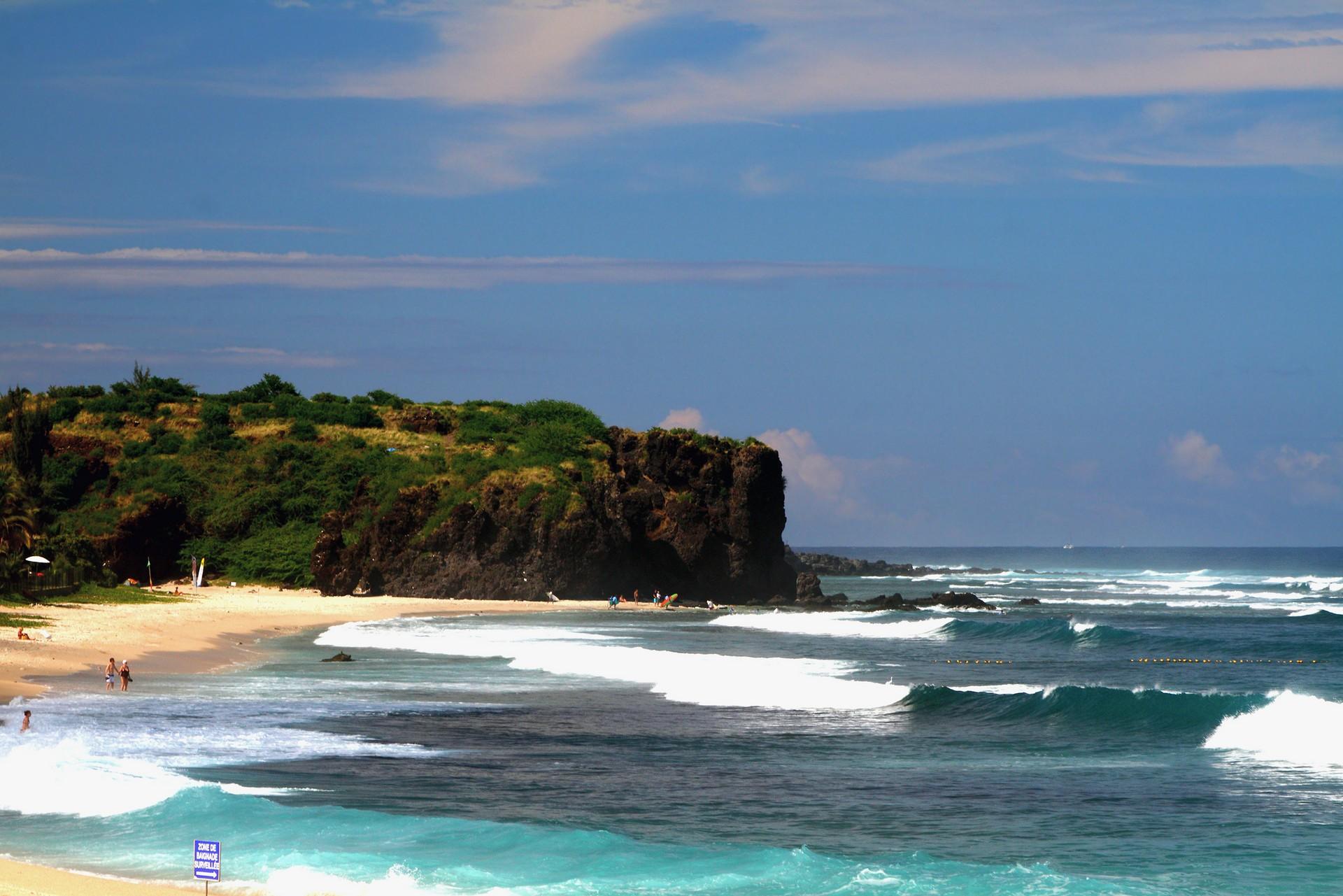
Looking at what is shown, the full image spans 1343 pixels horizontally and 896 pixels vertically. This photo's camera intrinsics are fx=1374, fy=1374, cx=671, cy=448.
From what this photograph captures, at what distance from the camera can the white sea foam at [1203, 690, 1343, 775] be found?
81.4ft

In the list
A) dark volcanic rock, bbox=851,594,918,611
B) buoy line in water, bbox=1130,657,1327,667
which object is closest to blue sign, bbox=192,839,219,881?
buoy line in water, bbox=1130,657,1327,667

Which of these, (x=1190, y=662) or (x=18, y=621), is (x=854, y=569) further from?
(x=18, y=621)

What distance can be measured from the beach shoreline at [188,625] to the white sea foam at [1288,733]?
2442 cm

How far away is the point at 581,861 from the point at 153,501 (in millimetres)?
70454

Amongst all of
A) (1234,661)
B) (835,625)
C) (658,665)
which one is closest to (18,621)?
(658,665)

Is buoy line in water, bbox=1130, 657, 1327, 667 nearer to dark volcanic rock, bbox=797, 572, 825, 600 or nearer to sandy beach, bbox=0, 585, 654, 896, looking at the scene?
sandy beach, bbox=0, 585, 654, 896

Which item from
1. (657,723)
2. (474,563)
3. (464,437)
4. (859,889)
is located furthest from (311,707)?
(464,437)

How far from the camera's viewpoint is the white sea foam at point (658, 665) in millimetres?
33031

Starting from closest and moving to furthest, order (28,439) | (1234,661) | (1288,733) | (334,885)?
1. (334,885)
2. (1288,733)
3. (1234,661)
4. (28,439)

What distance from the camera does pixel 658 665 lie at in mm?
39438

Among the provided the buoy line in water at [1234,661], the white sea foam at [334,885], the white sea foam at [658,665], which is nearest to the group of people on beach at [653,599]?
the white sea foam at [658,665]

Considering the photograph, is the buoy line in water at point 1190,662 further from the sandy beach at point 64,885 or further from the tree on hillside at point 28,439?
the tree on hillside at point 28,439

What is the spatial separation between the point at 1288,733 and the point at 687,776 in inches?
491

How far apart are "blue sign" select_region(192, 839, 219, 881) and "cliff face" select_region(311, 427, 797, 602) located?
213 ft
